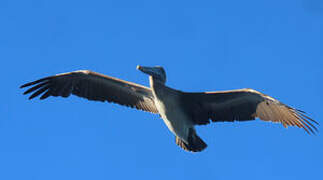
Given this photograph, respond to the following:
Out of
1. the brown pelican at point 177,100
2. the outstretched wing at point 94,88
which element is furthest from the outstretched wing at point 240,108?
the outstretched wing at point 94,88

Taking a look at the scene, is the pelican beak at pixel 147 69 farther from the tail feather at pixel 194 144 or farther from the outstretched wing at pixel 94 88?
the tail feather at pixel 194 144

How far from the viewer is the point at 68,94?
40.6 ft

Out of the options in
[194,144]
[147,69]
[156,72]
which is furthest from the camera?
[194,144]

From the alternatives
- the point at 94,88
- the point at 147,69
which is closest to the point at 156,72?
the point at 147,69

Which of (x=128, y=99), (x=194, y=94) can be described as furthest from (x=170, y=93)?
(x=128, y=99)

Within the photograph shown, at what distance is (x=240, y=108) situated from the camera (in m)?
12.1

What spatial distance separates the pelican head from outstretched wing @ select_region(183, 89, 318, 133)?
1.90ft

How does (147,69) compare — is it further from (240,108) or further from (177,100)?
(240,108)

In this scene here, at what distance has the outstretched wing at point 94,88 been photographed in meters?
12.3

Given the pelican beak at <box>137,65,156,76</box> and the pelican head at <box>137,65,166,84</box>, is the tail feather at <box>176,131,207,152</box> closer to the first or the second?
the pelican head at <box>137,65,166,84</box>

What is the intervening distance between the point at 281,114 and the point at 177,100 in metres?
2.19

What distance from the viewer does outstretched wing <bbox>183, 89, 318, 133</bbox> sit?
11828mm

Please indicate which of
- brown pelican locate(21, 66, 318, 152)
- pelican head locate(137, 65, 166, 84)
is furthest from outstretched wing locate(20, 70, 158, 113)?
pelican head locate(137, 65, 166, 84)

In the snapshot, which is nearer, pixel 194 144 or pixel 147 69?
pixel 147 69
